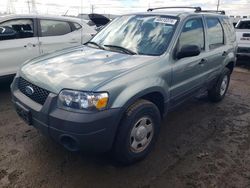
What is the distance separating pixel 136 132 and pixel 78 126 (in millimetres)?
786

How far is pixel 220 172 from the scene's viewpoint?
3076 millimetres

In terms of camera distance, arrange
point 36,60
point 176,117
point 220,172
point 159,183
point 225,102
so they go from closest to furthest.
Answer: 1. point 159,183
2. point 220,172
3. point 36,60
4. point 176,117
5. point 225,102

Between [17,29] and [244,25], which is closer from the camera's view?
[17,29]

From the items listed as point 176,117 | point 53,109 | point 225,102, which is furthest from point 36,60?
point 225,102

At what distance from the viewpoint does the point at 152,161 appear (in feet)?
10.6

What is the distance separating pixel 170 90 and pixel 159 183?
1200 millimetres

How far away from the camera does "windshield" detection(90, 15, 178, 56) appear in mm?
3459

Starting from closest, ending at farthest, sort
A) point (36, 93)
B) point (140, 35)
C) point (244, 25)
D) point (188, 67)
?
point (36, 93)
point (140, 35)
point (188, 67)
point (244, 25)

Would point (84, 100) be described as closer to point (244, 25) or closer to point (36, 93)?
point (36, 93)

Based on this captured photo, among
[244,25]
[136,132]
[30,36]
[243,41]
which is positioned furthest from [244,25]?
[136,132]

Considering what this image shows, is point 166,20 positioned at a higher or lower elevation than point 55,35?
higher

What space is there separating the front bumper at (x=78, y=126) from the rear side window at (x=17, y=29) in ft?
9.86

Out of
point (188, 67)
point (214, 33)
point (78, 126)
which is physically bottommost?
point (78, 126)

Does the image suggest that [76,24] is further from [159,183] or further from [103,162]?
[159,183]
